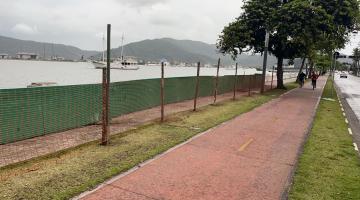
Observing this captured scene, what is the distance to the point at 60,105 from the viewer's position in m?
13.0

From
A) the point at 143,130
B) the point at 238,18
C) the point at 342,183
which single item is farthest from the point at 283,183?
the point at 238,18

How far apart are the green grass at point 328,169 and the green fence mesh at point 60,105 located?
7.84m

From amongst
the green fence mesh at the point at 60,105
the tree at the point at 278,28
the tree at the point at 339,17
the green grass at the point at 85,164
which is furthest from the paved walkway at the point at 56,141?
the tree at the point at 339,17

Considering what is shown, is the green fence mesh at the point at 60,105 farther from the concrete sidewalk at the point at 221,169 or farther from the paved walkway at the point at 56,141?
the concrete sidewalk at the point at 221,169

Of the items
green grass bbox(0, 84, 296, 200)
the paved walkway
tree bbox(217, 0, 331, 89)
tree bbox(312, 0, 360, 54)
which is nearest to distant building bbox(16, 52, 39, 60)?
tree bbox(217, 0, 331, 89)

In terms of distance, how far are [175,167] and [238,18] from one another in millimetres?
30397

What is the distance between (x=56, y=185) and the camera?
7.36m

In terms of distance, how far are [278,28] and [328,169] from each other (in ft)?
77.1

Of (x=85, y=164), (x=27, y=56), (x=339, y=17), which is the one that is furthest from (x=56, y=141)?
(x=27, y=56)

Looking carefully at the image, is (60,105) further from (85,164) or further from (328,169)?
(328,169)

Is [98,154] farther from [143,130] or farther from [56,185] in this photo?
[143,130]

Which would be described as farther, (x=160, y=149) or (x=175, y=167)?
(x=160, y=149)

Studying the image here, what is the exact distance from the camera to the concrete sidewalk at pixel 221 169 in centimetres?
744

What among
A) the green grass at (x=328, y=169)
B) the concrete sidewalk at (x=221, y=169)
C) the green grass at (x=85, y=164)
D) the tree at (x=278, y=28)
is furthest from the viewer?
the tree at (x=278, y=28)
